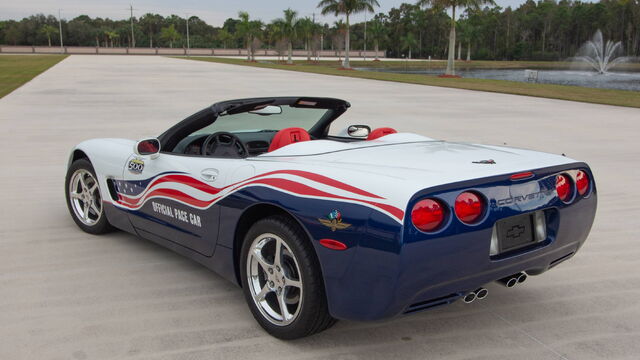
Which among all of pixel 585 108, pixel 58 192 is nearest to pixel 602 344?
pixel 58 192


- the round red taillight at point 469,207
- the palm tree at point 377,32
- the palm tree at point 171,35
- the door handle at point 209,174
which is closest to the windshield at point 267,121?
the door handle at point 209,174

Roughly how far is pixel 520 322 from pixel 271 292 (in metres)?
1.44

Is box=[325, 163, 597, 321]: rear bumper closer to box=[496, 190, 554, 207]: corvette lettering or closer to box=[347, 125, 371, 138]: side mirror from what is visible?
box=[496, 190, 554, 207]: corvette lettering

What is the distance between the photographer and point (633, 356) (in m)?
2.93

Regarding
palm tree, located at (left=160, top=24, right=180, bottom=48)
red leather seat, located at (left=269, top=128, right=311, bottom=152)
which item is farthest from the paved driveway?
palm tree, located at (left=160, top=24, right=180, bottom=48)

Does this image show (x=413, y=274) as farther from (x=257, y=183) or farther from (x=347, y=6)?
(x=347, y=6)

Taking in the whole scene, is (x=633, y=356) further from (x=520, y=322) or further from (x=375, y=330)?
(x=375, y=330)

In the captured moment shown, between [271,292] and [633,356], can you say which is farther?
[271,292]

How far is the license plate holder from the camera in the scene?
276 cm

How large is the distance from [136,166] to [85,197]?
107 cm

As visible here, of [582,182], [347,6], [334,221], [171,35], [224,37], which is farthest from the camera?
[224,37]

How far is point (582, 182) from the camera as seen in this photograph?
10.6ft

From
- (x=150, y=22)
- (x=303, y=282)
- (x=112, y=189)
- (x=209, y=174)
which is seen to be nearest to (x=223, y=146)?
(x=209, y=174)

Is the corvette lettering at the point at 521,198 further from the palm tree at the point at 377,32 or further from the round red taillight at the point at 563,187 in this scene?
the palm tree at the point at 377,32
